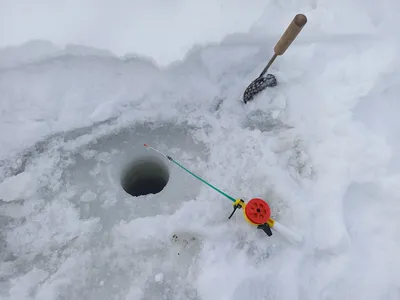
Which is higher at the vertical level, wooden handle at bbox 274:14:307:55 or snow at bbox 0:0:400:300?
wooden handle at bbox 274:14:307:55

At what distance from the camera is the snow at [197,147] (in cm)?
185

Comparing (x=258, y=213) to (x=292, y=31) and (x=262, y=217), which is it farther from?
(x=292, y=31)

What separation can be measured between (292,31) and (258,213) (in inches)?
38.6

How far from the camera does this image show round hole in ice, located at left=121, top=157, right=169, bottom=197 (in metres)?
2.37

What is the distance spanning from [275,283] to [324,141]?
2.79 feet

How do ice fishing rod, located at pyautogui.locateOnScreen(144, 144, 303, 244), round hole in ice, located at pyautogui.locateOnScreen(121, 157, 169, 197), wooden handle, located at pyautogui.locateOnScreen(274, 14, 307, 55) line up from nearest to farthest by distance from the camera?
ice fishing rod, located at pyautogui.locateOnScreen(144, 144, 303, 244) < wooden handle, located at pyautogui.locateOnScreen(274, 14, 307, 55) < round hole in ice, located at pyautogui.locateOnScreen(121, 157, 169, 197)

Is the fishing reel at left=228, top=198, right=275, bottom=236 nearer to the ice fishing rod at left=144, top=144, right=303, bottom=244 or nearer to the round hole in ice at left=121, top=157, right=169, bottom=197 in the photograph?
the ice fishing rod at left=144, top=144, right=303, bottom=244

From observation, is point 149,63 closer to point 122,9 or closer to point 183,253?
point 122,9

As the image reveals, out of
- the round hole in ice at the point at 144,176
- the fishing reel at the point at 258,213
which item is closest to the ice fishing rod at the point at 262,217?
the fishing reel at the point at 258,213

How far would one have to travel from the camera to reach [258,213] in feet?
6.18

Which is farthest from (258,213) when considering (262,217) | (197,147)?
(197,147)

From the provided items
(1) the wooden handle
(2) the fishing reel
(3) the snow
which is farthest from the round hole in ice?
(1) the wooden handle

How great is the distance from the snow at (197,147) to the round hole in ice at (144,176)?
0.10 meters

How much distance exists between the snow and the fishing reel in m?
0.10
